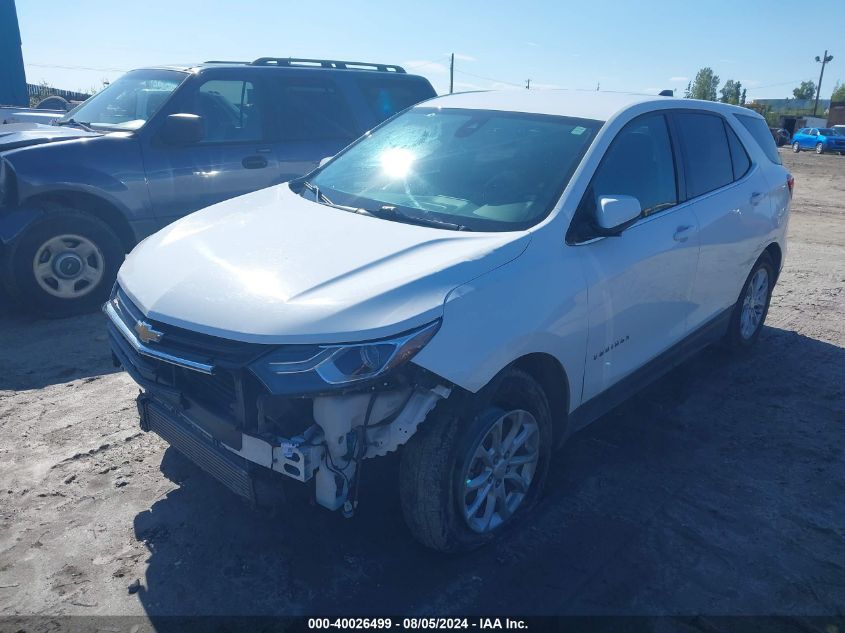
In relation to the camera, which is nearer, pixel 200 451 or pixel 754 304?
pixel 200 451

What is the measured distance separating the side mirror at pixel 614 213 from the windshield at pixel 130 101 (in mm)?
4492

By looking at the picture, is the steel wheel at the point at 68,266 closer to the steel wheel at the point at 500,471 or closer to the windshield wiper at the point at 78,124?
the windshield wiper at the point at 78,124

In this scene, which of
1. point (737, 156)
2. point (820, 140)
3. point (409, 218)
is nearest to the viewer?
point (409, 218)

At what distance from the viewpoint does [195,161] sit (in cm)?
618

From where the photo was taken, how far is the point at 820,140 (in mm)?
38250

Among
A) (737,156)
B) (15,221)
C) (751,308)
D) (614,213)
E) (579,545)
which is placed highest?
(737,156)

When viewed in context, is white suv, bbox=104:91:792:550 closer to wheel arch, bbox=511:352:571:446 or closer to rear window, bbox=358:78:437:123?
wheel arch, bbox=511:352:571:446

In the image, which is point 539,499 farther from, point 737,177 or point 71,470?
point 737,177

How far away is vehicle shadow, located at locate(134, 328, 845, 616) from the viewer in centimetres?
281

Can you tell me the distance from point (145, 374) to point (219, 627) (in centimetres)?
104

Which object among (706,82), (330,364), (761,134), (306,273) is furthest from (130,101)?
(706,82)

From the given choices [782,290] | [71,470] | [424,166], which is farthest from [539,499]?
[782,290]

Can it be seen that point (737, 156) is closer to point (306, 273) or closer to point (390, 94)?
point (306, 273)

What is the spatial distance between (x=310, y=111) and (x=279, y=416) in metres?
5.05
